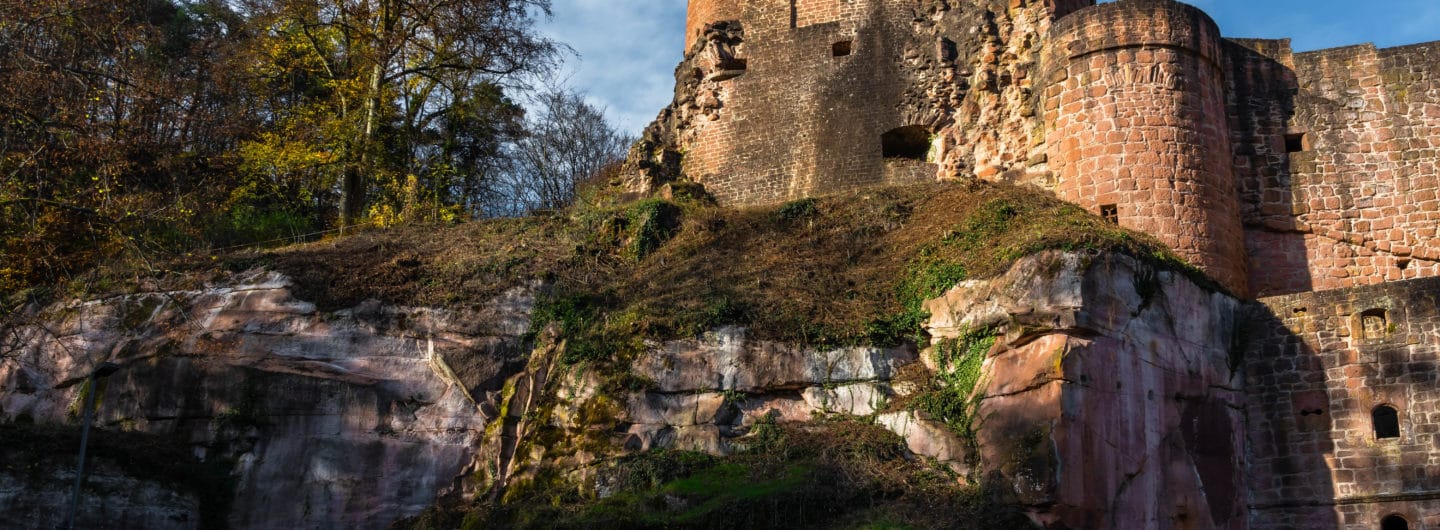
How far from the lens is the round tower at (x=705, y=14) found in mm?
23875

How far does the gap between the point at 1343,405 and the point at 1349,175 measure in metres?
4.65

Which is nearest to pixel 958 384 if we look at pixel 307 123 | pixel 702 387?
pixel 702 387

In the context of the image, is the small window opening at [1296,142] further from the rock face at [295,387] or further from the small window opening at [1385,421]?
the rock face at [295,387]

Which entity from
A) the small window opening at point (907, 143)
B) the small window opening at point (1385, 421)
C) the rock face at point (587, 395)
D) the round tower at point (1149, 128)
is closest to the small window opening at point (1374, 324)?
the small window opening at point (1385, 421)

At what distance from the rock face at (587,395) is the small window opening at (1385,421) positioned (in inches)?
64.6

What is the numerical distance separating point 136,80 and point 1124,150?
13.1 metres

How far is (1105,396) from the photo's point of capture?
14.9 metres

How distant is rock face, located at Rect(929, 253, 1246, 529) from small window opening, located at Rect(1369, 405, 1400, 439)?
5.23ft

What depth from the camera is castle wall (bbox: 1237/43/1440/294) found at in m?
19.3

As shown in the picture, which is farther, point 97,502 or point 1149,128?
point 1149,128

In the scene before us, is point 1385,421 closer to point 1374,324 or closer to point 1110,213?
point 1374,324

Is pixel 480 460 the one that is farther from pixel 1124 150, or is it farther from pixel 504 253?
pixel 1124 150

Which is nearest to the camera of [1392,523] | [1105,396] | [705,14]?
[1105,396]

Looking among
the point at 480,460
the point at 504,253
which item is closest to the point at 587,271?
the point at 504,253
